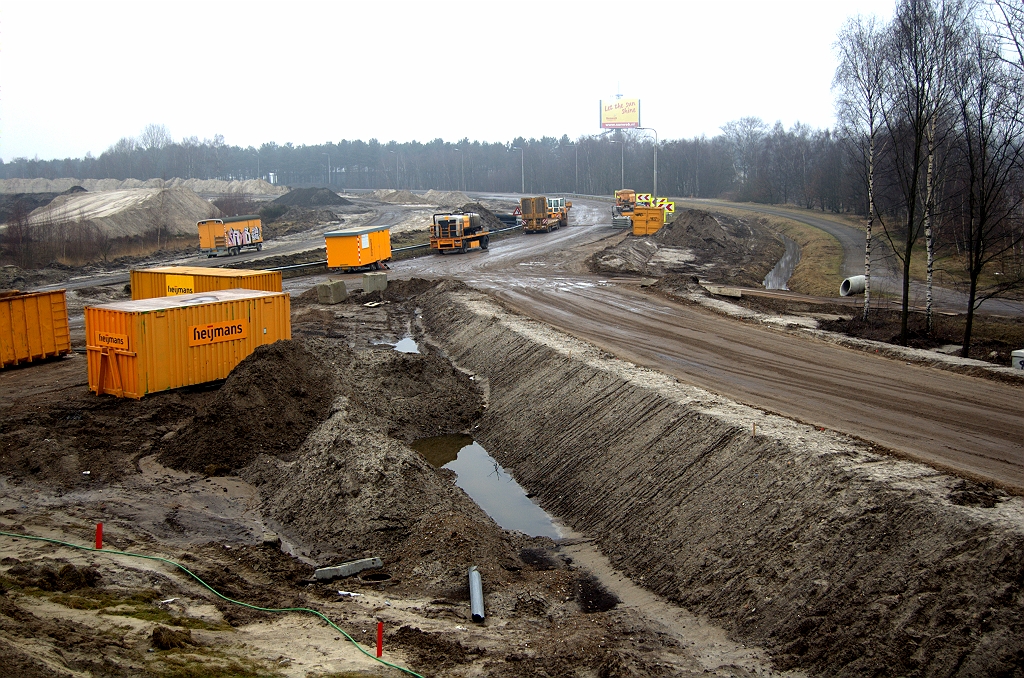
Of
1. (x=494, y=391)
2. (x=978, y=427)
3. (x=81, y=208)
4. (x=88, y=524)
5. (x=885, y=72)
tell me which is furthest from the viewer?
(x=81, y=208)

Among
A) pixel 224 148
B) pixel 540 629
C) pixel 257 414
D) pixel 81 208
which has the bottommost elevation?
pixel 540 629

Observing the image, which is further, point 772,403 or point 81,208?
point 81,208

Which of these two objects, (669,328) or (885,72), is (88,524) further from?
(885,72)

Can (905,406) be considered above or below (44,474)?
above

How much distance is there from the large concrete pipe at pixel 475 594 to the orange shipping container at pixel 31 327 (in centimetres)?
1793

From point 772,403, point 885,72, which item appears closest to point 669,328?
point 772,403

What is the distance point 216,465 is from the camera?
15367 mm

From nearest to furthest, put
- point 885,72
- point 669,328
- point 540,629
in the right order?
point 540,629, point 885,72, point 669,328

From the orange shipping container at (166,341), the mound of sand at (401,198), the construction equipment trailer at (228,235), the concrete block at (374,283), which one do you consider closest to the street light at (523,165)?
the mound of sand at (401,198)

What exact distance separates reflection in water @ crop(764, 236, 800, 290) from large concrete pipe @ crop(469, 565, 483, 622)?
29073 millimetres

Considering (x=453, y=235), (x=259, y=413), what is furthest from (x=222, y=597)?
(x=453, y=235)

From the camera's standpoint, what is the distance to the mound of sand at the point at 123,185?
113438 mm

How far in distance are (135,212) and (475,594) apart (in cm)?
6526

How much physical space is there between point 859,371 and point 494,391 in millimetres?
9519
